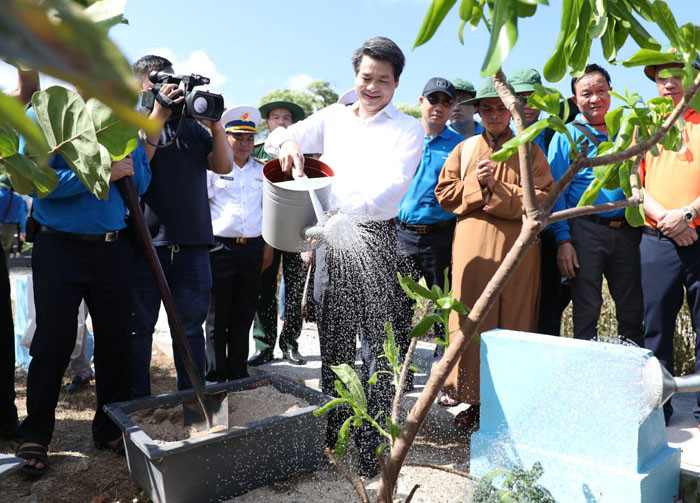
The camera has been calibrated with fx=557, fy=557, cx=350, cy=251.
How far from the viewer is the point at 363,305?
3.06 meters

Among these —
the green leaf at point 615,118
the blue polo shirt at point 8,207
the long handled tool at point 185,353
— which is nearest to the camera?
the green leaf at point 615,118

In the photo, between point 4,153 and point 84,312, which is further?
point 84,312

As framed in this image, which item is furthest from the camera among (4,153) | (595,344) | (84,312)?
(84,312)

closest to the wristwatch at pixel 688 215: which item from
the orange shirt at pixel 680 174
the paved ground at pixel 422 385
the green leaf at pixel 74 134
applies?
the orange shirt at pixel 680 174

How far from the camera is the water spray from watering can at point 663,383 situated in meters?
1.20

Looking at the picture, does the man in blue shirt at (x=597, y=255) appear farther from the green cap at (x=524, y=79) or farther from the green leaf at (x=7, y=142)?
the green leaf at (x=7, y=142)

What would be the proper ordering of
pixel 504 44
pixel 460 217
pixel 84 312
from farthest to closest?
pixel 84 312 → pixel 460 217 → pixel 504 44

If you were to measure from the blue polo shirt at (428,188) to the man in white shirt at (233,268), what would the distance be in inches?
48.6

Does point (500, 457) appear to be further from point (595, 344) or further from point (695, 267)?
point (695, 267)

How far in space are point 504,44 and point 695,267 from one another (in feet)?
10.6

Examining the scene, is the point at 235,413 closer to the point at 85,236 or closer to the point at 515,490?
the point at 85,236

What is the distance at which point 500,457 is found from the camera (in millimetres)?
2600

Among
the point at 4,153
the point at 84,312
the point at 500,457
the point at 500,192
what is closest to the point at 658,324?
the point at 500,192

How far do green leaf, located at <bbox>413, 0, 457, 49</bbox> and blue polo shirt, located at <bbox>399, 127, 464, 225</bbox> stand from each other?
341cm
